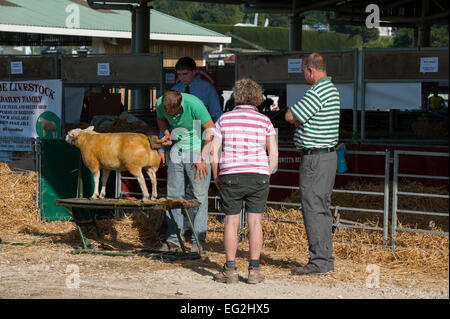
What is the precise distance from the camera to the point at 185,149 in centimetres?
758

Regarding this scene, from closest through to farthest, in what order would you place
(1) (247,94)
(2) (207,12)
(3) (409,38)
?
(1) (247,94), (3) (409,38), (2) (207,12)

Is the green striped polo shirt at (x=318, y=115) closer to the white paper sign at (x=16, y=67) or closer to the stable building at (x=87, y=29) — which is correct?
the white paper sign at (x=16, y=67)

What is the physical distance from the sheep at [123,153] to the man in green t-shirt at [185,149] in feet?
0.60

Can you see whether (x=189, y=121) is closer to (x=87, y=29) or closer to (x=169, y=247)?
(x=169, y=247)

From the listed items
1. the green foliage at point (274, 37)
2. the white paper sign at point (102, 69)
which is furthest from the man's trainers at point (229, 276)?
the green foliage at point (274, 37)

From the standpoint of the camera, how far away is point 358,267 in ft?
23.5

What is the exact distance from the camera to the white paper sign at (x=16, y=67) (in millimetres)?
12219

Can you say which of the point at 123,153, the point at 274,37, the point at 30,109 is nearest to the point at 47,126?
the point at 30,109

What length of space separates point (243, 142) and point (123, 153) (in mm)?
1802

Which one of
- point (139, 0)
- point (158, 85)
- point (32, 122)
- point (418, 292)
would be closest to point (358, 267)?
point (418, 292)

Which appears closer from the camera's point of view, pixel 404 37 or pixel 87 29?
pixel 87 29

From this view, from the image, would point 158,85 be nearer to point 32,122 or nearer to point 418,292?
point 32,122

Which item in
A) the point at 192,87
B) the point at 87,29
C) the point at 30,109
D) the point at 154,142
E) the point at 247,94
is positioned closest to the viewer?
the point at 247,94

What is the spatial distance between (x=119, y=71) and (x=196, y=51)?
891 inches
